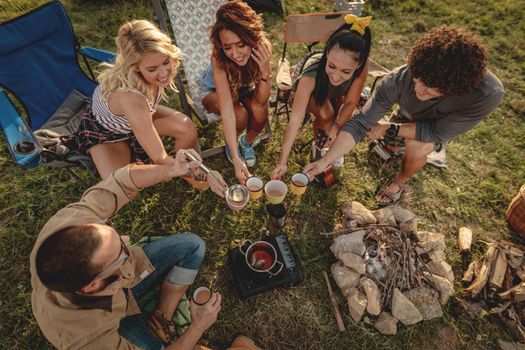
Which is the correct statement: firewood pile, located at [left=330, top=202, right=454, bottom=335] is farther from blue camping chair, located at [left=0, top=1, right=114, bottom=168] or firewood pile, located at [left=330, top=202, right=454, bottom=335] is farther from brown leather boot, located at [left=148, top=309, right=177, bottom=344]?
blue camping chair, located at [left=0, top=1, right=114, bottom=168]

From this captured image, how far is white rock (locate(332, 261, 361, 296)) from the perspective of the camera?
9.44 feet

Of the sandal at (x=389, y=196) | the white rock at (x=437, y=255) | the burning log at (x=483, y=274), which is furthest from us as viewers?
the sandal at (x=389, y=196)

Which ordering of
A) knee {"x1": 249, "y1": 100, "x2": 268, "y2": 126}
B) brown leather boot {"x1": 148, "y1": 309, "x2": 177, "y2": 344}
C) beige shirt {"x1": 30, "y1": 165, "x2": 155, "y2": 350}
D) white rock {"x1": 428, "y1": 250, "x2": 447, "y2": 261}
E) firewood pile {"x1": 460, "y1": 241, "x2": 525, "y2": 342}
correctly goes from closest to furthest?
1. beige shirt {"x1": 30, "y1": 165, "x2": 155, "y2": 350}
2. brown leather boot {"x1": 148, "y1": 309, "x2": 177, "y2": 344}
3. firewood pile {"x1": 460, "y1": 241, "x2": 525, "y2": 342}
4. white rock {"x1": 428, "y1": 250, "x2": 447, "y2": 261}
5. knee {"x1": 249, "y1": 100, "x2": 268, "y2": 126}

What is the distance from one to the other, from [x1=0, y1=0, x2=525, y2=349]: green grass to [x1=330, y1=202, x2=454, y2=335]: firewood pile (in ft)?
0.52

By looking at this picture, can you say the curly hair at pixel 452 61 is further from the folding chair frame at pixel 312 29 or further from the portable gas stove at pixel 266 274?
the portable gas stove at pixel 266 274

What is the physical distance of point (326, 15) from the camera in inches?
146

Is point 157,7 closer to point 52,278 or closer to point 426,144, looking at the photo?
point 52,278

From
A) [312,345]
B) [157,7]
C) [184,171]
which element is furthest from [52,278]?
[157,7]

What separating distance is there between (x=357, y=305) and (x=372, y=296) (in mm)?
172

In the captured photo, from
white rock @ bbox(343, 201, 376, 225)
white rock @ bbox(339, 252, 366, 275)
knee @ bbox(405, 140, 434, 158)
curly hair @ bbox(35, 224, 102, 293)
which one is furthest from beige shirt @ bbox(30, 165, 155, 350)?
knee @ bbox(405, 140, 434, 158)

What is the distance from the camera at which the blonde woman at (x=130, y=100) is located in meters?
2.37

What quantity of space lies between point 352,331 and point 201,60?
3639 millimetres

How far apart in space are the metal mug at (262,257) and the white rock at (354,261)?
66cm

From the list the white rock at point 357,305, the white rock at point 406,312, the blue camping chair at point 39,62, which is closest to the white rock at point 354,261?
the white rock at point 357,305
